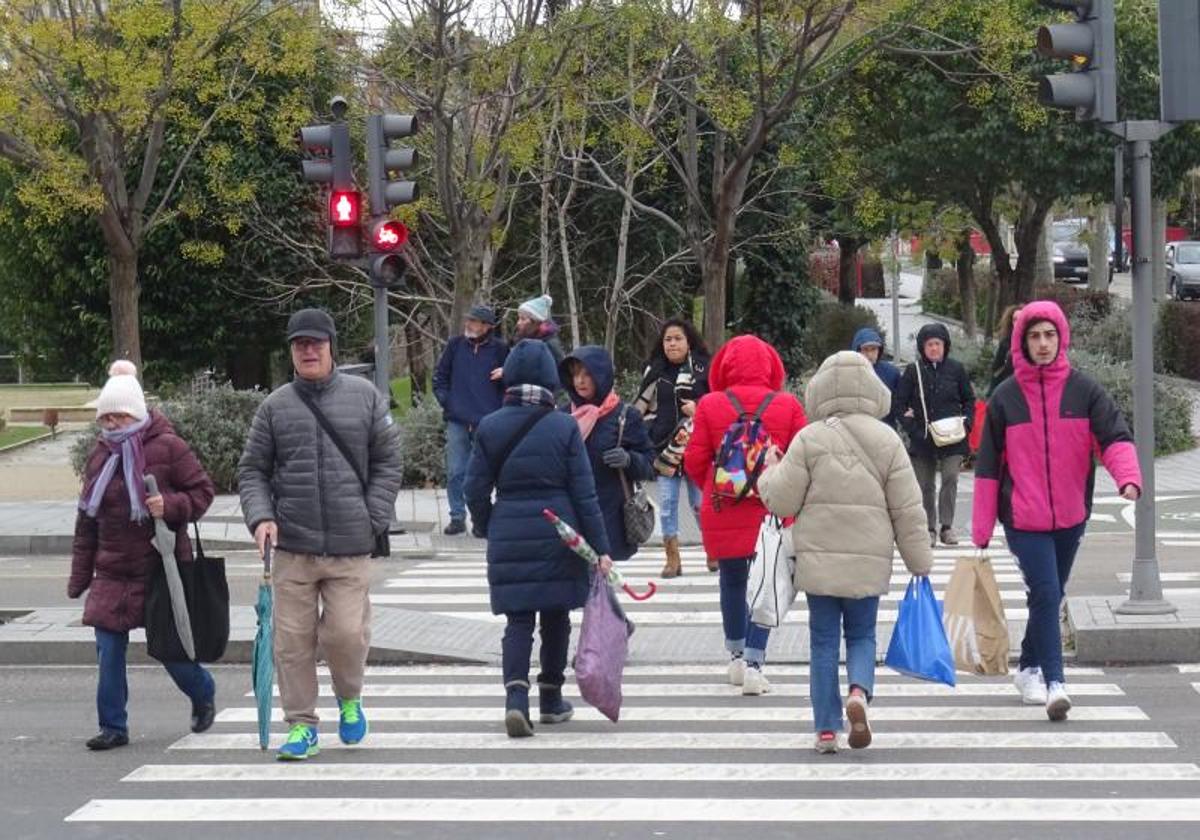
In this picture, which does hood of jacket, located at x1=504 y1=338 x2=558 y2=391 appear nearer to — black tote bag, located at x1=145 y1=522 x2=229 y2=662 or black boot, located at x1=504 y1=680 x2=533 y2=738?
black boot, located at x1=504 y1=680 x2=533 y2=738

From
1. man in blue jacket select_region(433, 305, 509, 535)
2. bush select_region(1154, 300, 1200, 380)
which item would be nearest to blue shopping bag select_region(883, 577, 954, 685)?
man in blue jacket select_region(433, 305, 509, 535)

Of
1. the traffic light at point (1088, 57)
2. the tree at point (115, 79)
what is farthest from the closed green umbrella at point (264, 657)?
the tree at point (115, 79)

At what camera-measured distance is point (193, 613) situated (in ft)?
27.3

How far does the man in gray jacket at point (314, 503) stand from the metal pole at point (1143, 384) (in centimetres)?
443

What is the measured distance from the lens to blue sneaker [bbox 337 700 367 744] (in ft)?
27.0

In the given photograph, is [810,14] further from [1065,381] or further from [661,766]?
[661,766]

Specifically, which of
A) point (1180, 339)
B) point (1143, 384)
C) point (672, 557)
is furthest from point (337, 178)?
point (1180, 339)

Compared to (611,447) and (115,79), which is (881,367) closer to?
(611,447)

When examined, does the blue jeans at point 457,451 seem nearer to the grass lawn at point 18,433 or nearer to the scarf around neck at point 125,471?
the scarf around neck at point 125,471

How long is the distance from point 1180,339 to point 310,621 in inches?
1065

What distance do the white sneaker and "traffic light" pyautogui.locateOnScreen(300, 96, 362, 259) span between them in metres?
8.67

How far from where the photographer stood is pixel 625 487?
10.1 metres

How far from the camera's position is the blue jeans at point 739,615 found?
30.4 ft
